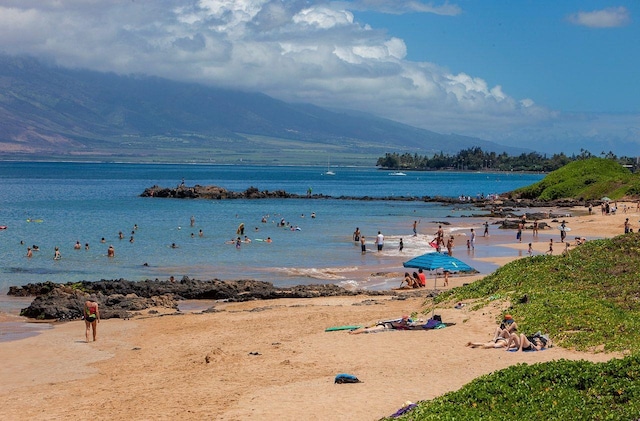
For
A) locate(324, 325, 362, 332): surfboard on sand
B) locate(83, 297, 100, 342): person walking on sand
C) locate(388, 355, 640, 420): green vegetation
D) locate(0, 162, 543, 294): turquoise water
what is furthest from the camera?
locate(0, 162, 543, 294): turquoise water

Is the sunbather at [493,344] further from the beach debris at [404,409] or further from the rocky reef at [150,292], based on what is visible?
the rocky reef at [150,292]

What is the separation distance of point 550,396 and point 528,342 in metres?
5.43

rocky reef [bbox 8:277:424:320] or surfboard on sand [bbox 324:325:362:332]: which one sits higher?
surfboard on sand [bbox 324:325:362:332]

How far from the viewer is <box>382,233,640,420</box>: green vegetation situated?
445 inches

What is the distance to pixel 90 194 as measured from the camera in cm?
11175

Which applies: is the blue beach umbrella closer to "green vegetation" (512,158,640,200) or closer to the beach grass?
the beach grass

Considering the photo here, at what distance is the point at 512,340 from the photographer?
17.3 m

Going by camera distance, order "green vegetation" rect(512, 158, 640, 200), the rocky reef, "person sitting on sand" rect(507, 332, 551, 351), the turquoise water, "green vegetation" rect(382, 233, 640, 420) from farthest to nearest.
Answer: "green vegetation" rect(512, 158, 640, 200) < the turquoise water < the rocky reef < "person sitting on sand" rect(507, 332, 551, 351) < "green vegetation" rect(382, 233, 640, 420)

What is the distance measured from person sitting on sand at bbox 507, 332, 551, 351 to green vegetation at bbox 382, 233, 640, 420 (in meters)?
0.34

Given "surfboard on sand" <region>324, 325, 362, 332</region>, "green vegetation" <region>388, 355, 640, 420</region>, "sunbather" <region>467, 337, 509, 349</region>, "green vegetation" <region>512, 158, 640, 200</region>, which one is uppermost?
"green vegetation" <region>512, 158, 640, 200</region>

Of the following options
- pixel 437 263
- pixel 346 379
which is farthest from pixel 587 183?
pixel 346 379

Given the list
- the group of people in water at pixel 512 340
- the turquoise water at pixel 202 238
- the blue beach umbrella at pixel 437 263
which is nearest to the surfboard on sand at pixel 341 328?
the group of people in water at pixel 512 340

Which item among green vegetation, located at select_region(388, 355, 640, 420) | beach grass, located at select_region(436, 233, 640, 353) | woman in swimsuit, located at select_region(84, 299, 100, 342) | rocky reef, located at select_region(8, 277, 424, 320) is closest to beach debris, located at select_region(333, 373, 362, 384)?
green vegetation, located at select_region(388, 355, 640, 420)

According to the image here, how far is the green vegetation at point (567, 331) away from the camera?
445 inches
